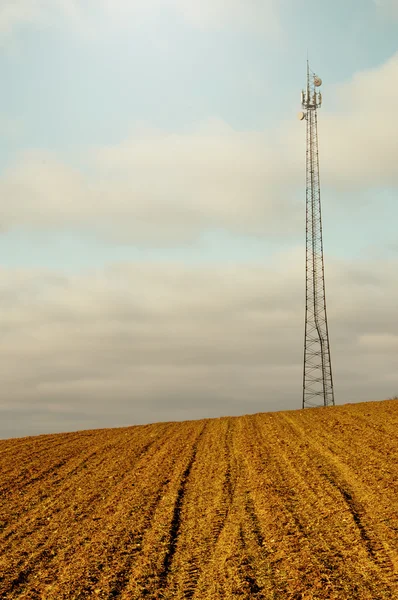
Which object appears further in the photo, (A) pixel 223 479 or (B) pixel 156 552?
(A) pixel 223 479

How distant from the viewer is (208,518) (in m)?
16.0

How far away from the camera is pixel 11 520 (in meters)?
17.4

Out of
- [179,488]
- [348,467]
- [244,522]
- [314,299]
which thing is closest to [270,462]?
[348,467]

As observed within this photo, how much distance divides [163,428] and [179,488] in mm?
16811

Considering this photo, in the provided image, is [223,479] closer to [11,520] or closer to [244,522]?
[244,522]

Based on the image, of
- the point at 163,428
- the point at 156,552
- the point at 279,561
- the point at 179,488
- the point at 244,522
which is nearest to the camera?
the point at 279,561

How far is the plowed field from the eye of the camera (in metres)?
11.9

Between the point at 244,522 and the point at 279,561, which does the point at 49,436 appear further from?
the point at 279,561

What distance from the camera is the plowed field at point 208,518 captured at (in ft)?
39.0

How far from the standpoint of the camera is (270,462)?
22.7 meters

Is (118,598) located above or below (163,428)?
below

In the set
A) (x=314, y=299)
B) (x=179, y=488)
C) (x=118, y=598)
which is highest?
(x=314, y=299)

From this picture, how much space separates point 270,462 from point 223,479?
3058 mm

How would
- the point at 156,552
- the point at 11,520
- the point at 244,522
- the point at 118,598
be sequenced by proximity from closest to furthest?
the point at 118,598 → the point at 156,552 → the point at 244,522 → the point at 11,520
